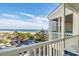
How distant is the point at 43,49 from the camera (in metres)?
2.48

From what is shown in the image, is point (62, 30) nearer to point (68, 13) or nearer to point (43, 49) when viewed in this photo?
point (68, 13)

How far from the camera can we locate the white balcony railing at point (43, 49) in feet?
6.04

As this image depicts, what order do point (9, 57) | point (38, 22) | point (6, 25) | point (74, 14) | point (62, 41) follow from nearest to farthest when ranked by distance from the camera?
1. point (9, 57)
2. point (6, 25)
3. point (38, 22)
4. point (74, 14)
5. point (62, 41)

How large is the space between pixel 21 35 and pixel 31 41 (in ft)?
0.62

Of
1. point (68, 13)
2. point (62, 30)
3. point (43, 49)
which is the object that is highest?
point (68, 13)

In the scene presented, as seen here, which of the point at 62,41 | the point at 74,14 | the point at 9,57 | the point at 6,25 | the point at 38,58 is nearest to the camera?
the point at 9,57

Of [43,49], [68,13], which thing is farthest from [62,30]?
[43,49]

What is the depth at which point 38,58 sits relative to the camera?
1981 mm

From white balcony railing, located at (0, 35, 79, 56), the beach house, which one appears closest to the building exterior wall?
the beach house

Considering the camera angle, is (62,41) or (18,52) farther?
(62,41)

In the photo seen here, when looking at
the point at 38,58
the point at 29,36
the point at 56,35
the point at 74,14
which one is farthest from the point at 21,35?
the point at 74,14

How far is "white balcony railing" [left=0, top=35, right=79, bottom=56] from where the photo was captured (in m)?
1.84

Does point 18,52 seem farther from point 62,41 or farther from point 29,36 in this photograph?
point 62,41

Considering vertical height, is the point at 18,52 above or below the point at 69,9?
below
